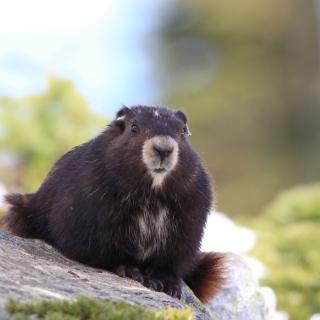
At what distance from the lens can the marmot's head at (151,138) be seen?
20.2ft

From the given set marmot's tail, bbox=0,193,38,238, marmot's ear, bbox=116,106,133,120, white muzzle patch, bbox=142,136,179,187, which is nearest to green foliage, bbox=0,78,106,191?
marmot's tail, bbox=0,193,38,238

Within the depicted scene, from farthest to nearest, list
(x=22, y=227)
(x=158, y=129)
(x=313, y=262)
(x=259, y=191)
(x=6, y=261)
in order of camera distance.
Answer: (x=259, y=191), (x=313, y=262), (x=22, y=227), (x=158, y=129), (x=6, y=261)

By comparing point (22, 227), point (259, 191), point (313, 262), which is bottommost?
point (22, 227)

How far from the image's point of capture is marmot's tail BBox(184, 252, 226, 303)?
7.04m

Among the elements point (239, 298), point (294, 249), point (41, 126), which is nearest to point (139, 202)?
point (239, 298)

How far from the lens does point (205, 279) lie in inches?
278

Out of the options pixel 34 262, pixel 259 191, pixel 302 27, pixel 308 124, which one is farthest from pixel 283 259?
pixel 302 27

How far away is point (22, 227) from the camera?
23.3 ft

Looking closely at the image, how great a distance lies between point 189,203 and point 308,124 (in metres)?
23.5

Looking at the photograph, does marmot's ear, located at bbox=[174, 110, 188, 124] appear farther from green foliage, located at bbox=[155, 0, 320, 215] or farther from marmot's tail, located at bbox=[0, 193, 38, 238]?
green foliage, located at bbox=[155, 0, 320, 215]

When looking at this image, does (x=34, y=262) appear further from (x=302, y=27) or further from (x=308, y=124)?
(x=302, y=27)

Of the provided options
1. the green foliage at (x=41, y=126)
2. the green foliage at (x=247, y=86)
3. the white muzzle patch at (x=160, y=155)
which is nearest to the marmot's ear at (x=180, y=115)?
the white muzzle patch at (x=160, y=155)

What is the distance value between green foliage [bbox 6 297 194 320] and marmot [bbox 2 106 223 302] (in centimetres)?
156

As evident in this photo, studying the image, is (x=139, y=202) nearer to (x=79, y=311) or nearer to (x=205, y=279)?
(x=205, y=279)
